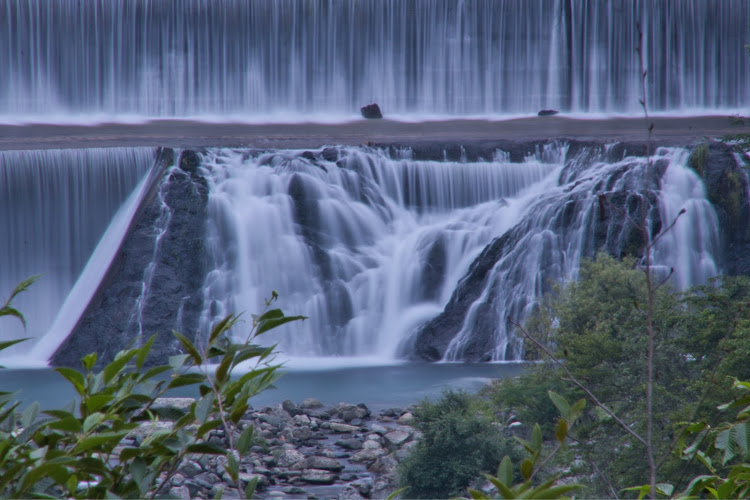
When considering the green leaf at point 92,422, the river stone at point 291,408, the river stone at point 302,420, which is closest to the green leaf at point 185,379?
the green leaf at point 92,422

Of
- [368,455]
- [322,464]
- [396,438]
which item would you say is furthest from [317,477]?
[396,438]

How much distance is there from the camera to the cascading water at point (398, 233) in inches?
622

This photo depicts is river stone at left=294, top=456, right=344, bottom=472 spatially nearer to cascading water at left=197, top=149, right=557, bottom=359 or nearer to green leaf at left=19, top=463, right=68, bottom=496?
cascading water at left=197, top=149, right=557, bottom=359

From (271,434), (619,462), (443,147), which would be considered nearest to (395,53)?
(443,147)

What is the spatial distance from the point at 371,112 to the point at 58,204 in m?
10.0

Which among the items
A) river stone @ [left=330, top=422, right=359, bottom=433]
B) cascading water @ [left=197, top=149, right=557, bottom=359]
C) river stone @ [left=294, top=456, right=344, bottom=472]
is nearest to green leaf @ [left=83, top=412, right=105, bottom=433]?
river stone @ [left=294, top=456, right=344, bottom=472]

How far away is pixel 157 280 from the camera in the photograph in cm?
1563

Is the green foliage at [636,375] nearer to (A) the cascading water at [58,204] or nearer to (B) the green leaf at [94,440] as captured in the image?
(B) the green leaf at [94,440]

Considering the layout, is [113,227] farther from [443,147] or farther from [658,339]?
[658,339]

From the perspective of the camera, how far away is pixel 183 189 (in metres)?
16.5

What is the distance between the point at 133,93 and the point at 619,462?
65.9 feet

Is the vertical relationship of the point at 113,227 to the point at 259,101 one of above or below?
below

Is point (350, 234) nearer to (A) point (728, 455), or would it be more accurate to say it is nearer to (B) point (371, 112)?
(B) point (371, 112)

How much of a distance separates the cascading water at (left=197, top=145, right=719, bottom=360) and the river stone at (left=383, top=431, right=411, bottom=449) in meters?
5.79
